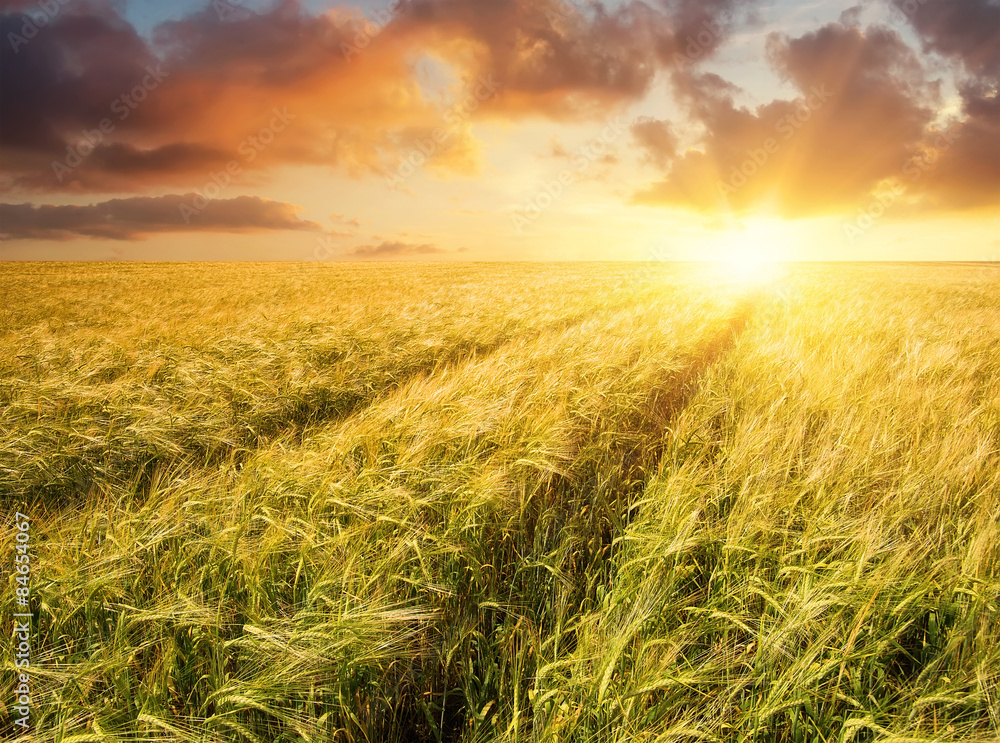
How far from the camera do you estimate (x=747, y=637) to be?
1.68 m

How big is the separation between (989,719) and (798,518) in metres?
0.92

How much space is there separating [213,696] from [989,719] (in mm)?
2094

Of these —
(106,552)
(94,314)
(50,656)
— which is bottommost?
(50,656)

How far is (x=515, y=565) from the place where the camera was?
2.07 metres

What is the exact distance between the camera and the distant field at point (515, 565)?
1.36 metres

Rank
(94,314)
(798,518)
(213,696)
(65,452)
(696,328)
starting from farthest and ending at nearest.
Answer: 1. (94,314)
2. (696,328)
3. (65,452)
4. (798,518)
5. (213,696)

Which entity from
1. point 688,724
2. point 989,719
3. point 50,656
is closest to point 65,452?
point 50,656

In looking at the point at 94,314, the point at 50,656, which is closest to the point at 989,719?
the point at 50,656

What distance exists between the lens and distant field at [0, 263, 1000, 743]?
1361mm

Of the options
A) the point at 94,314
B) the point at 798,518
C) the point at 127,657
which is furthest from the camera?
the point at 94,314

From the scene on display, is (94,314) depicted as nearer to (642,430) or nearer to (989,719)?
(642,430)

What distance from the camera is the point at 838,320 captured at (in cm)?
828

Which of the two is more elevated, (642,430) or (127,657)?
(642,430)

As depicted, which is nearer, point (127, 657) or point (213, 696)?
point (213, 696)
